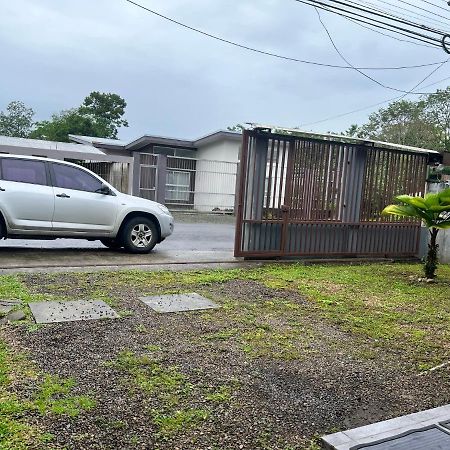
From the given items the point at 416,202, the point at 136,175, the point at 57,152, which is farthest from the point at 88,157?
the point at 416,202

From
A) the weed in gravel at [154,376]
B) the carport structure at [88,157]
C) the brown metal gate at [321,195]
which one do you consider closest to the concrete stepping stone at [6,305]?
the weed in gravel at [154,376]

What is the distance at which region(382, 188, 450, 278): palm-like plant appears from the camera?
786cm

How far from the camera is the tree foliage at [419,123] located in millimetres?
29500

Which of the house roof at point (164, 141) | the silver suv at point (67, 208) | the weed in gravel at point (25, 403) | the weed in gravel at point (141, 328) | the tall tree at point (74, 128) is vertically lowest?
the weed in gravel at point (25, 403)

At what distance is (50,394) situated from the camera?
10.4 feet

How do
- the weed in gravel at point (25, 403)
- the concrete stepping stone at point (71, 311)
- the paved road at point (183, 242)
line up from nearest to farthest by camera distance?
the weed in gravel at point (25, 403) → the concrete stepping stone at point (71, 311) → the paved road at point (183, 242)

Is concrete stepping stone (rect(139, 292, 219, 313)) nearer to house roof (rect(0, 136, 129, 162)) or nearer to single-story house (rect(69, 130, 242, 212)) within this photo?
house roof (rect(0, 136, 129, 162))

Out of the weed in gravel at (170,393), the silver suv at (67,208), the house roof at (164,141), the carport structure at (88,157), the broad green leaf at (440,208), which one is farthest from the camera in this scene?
the house roof at (164,141)

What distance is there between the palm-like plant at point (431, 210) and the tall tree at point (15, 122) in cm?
4264

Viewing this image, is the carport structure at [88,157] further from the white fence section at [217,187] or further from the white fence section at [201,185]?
the white fence section at [217,187]

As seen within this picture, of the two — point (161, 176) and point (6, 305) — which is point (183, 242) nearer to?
point (6, 305)

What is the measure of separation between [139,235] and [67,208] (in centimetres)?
144

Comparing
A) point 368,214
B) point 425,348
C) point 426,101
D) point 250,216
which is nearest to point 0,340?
point 425,348

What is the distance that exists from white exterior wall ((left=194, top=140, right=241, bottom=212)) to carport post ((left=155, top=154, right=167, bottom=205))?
2020mm
